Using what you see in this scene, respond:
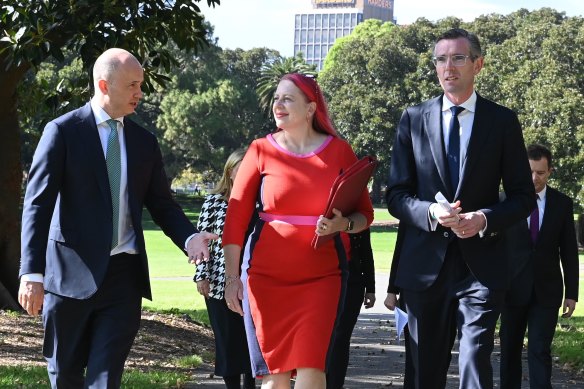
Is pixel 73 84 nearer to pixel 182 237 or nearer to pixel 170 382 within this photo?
pixel 170 382

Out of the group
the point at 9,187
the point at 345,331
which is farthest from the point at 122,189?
the point at 9,187

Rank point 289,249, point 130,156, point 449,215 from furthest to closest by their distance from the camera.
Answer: point 289,249 → point 130,156 → point 449,215

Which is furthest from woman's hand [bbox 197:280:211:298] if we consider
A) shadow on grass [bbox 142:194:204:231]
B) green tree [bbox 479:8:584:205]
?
shadow on grass [bbox 142:194:204:231]

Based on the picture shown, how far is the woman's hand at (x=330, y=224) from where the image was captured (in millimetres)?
5879

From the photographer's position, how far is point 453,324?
241 inches

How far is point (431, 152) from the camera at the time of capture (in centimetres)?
615

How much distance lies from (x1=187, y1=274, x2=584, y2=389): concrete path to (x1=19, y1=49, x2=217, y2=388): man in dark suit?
4.11m

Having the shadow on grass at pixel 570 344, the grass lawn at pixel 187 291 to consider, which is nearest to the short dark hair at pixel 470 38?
the shadow on grass at pixel 570 344

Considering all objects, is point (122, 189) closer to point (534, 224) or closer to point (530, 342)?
point (534, 224)

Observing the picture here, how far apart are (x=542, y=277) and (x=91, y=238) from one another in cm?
431

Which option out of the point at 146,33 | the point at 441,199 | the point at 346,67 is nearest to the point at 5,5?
the point at 146,33

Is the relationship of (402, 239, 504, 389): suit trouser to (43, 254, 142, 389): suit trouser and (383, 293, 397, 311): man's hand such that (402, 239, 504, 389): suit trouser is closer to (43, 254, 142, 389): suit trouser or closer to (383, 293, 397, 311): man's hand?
(383, 293, 397, 311): man's hand

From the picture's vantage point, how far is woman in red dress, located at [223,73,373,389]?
5.92 meters

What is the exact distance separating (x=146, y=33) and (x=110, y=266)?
A: 640cm
